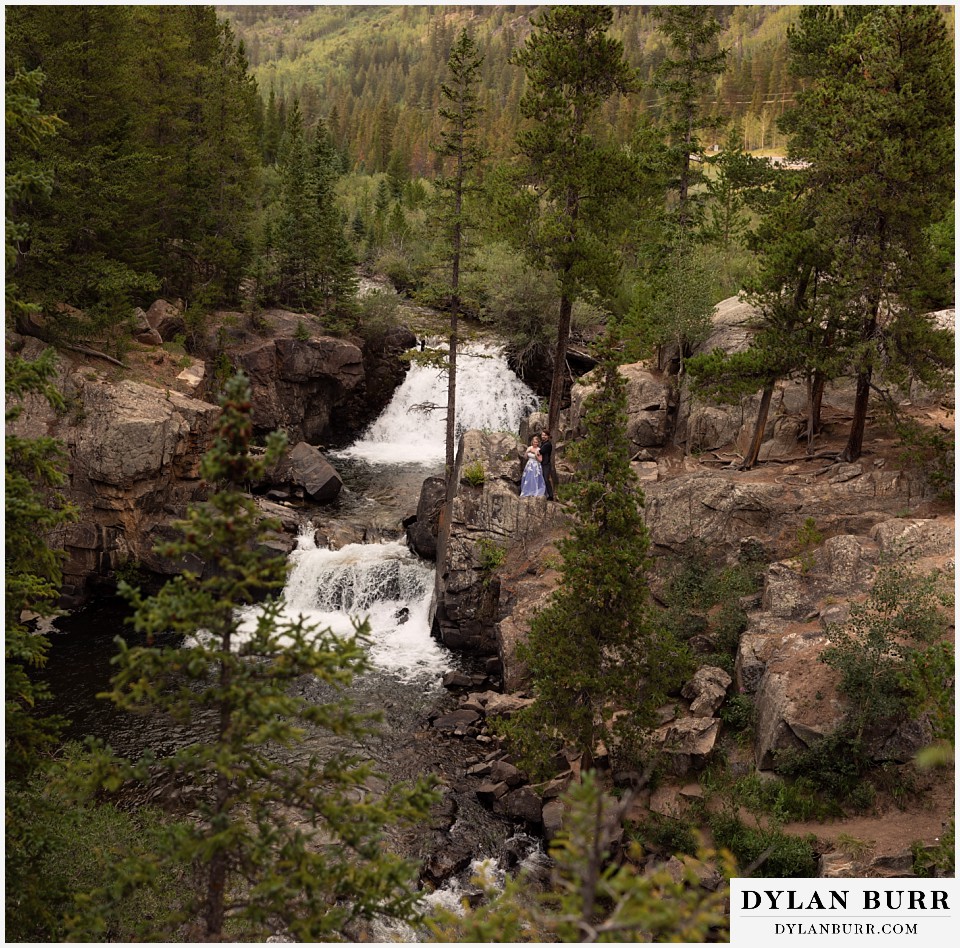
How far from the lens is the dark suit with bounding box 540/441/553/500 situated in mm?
24906

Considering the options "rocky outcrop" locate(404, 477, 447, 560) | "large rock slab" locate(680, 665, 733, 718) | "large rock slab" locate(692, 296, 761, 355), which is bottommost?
"large rock slab" locate(680, 665, 733, 718)

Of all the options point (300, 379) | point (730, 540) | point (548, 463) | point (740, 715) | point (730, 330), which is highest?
point (300, 379)

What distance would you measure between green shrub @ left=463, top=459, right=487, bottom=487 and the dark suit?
6.34 ft

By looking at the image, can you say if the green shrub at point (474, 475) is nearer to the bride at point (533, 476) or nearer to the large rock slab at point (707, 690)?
the bride at point (533, 476)

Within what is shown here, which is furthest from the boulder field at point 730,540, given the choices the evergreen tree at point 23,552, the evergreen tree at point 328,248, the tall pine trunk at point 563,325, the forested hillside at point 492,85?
the evergreen tree at point 328,248

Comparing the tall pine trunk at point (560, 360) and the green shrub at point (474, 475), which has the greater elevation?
the tall pine trunk at point (560, 360)

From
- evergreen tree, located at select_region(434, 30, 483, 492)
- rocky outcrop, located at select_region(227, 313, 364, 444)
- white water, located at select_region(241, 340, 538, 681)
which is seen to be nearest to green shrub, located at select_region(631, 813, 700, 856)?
white water, located at select_region(241, 340, 538, 681)

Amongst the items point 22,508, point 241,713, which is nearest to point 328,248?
point 22,508

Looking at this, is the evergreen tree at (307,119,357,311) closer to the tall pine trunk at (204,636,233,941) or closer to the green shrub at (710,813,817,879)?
the green shrub at (710,813,817,879)

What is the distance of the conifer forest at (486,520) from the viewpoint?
878 cm

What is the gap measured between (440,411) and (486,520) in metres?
17.2

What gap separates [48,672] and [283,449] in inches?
729

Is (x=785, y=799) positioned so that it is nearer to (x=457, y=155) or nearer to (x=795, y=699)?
(x=795, y=699)

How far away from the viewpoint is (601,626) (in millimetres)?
15375
